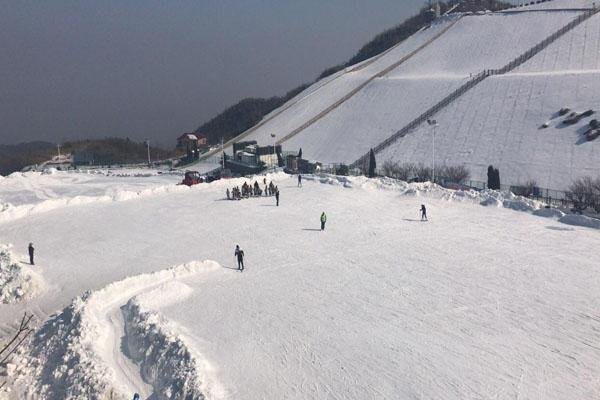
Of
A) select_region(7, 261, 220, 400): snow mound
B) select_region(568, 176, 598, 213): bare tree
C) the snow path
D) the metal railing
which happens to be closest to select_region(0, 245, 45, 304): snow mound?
the snow path

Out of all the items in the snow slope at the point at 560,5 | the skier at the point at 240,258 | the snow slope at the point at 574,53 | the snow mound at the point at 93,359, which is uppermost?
the snow slope at the point at 560,5

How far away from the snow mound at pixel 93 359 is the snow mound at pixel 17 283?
123 inches

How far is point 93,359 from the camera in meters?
12.1

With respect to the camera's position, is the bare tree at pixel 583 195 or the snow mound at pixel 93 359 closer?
the snow mound at pixel 93 359

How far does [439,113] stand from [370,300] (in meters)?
38.4

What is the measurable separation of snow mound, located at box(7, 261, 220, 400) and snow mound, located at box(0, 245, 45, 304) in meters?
3.12

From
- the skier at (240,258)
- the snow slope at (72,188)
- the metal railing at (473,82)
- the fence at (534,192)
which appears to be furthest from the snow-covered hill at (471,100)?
the skier at (240,258)

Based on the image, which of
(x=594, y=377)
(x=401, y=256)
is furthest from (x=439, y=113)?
(x=594, y=377)

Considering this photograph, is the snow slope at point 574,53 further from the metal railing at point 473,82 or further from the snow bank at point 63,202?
the snow bank at point 63,202

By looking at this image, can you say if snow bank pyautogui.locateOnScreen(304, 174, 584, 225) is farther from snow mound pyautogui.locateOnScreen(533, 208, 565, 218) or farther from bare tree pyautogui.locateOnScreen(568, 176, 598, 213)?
bare tree pyautogui.locateOnScreen(568, 176, 598, 213)

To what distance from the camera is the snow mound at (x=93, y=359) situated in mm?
11117

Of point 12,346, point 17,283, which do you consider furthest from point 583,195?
point 12,346

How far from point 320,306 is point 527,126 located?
107 ft

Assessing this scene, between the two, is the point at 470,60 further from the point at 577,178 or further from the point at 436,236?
the point at 436,236
